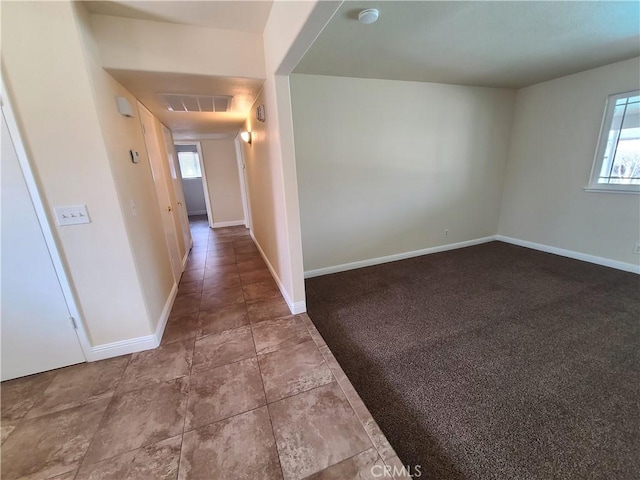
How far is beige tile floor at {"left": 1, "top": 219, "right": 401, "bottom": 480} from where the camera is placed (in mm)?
1212

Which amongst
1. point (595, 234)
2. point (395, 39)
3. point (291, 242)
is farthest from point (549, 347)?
point (395, 39)

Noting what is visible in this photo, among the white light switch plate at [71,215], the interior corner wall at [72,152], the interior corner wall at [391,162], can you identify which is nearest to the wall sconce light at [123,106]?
the interior corner wall at [72,152]

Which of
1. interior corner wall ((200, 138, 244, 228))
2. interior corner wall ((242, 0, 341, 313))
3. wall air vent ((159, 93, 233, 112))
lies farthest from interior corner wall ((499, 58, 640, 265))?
interior corner wall ((200, 138, 244, 228))

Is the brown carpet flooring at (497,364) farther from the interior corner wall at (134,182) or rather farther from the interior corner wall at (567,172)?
the interior corner wall at (134,182)

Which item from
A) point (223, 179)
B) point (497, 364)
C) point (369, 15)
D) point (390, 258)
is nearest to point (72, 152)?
point (369, 15)

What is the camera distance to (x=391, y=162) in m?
3.50

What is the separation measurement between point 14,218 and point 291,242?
180cm

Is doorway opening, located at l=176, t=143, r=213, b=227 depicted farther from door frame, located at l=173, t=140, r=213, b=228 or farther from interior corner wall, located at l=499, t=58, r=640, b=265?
interior corner wall, located at l=499, t=58, r=640, b=265

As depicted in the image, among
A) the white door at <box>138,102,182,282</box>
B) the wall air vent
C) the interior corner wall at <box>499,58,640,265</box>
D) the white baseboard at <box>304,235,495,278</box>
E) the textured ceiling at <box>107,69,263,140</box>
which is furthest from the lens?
the white baseboard at <box>304,235,495,278</box>

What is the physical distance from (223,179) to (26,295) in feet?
16.7

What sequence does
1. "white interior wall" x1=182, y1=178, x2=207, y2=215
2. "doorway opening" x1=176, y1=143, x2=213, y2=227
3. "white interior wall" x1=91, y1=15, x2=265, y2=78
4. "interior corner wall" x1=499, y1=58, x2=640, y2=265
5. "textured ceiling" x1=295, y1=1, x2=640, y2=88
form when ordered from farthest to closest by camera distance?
1. "white interior wall" x1=182, y1=178, x2=207, y2=215
2. "doorway opening" x1=176, y1=143, x2=213, y2=227
3. "interior corner wall" x1=499, y1=58, x2=640, y2=265
4. "textured ceiling" x1=295, y1=1, x2=640, y2=88
5. "white interior wall" x1=91, y1=15, x2=265, y2=78

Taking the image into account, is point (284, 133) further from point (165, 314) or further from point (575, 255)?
point (575, 255)

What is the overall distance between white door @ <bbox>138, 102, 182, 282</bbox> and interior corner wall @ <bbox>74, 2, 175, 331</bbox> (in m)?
0.22

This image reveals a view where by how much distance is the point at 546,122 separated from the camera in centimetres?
371
